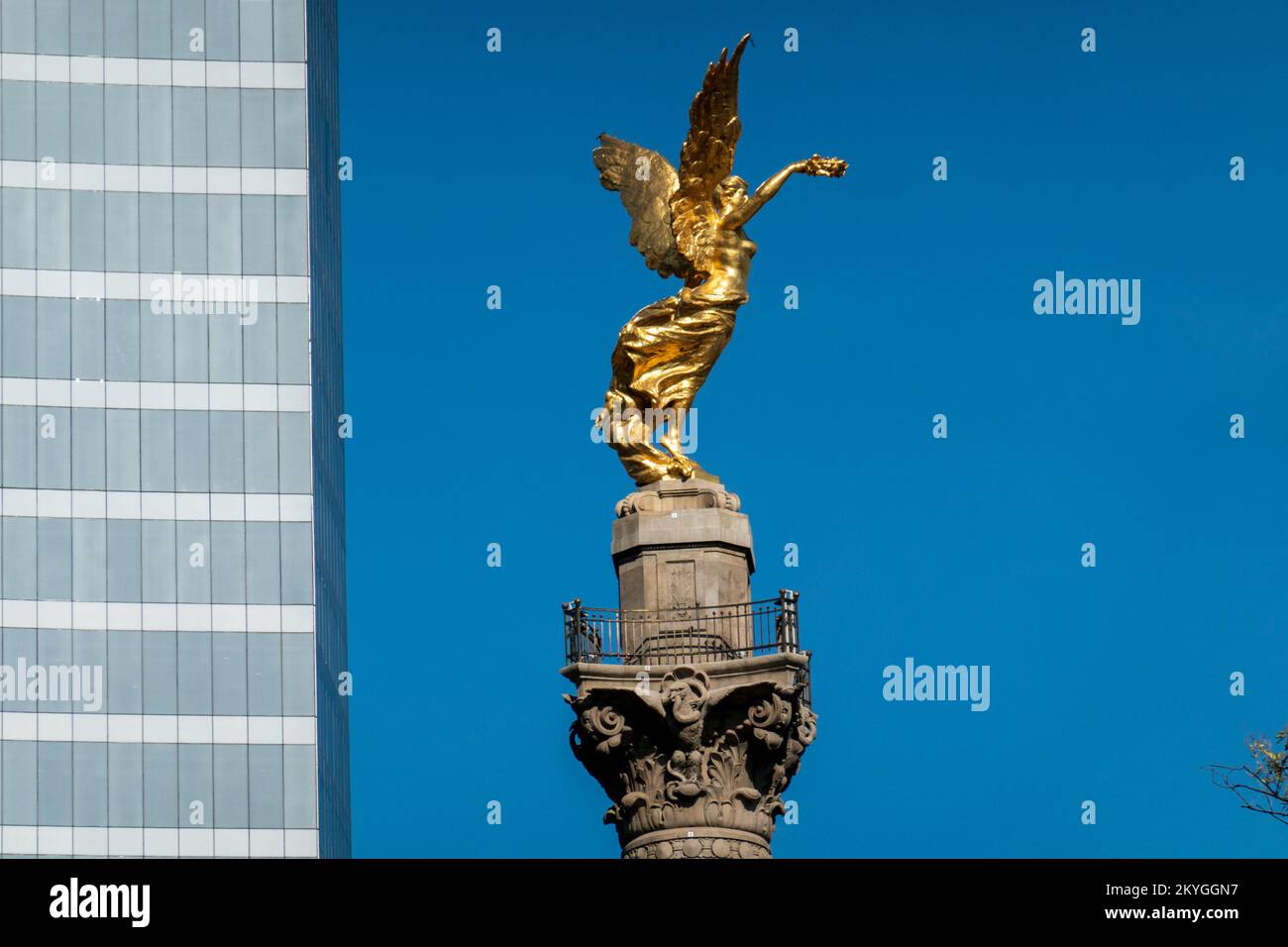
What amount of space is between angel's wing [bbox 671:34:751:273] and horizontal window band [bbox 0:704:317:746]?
37576 mm

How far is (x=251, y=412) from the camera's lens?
3467 inches

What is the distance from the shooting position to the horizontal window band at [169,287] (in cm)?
8756

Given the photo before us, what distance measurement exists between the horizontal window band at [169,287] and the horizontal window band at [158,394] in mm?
2491

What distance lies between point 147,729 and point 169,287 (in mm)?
14118

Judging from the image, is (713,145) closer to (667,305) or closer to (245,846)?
(667,305)

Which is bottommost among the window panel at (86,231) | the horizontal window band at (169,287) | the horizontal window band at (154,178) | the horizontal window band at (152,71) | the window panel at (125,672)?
the window panel at (125,672)

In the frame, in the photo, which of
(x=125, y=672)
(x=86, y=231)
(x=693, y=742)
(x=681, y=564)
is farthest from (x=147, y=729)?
(x=693, y=742)

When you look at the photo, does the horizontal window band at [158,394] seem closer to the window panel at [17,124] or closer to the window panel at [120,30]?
the window panel at [17,124]

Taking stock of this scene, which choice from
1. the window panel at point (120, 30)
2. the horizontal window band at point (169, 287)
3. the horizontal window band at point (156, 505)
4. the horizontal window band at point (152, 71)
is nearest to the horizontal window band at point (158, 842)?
the horizontal window band at point (156, 505)

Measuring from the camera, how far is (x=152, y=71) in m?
89.8

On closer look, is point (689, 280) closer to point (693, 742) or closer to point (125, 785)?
point (693, 742)
